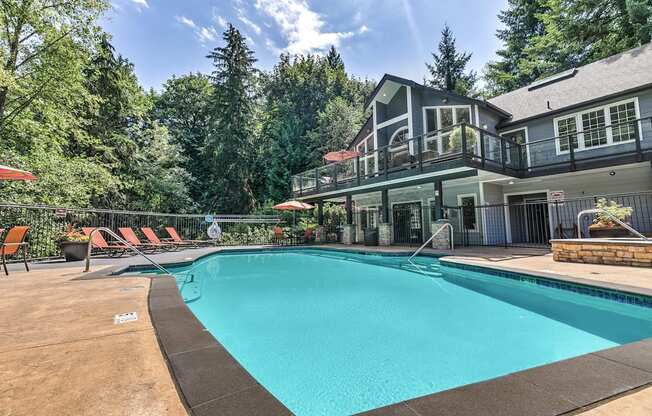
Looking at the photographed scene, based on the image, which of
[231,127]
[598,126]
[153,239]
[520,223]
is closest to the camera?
[598,126]

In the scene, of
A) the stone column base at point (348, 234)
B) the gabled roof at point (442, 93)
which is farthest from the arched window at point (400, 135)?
the stone column base at point (348, 234)

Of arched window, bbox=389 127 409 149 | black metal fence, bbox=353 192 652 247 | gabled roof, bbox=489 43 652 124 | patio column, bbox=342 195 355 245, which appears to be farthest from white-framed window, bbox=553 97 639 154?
patio column, bbox=342 195 355 245

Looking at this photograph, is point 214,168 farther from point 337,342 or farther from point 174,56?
point 337,342

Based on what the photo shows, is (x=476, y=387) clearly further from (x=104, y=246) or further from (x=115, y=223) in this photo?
(x=115, y=223)

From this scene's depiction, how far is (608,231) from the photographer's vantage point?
25.6 feet

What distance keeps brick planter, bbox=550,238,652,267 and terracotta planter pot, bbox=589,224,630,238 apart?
60.3 inches

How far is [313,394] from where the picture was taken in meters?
2.46

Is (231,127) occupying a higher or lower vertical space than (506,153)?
higher

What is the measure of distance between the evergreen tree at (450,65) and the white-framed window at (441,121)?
19380 mm

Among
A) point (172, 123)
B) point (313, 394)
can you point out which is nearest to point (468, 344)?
point (313, 394)

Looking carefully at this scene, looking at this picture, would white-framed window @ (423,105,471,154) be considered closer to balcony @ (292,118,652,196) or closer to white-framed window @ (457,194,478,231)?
balcony @ (292,118,652,196)

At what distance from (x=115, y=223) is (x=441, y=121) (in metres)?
16.9

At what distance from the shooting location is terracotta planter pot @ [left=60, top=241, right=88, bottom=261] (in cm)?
811

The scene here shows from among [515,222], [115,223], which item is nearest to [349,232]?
[515,222]
